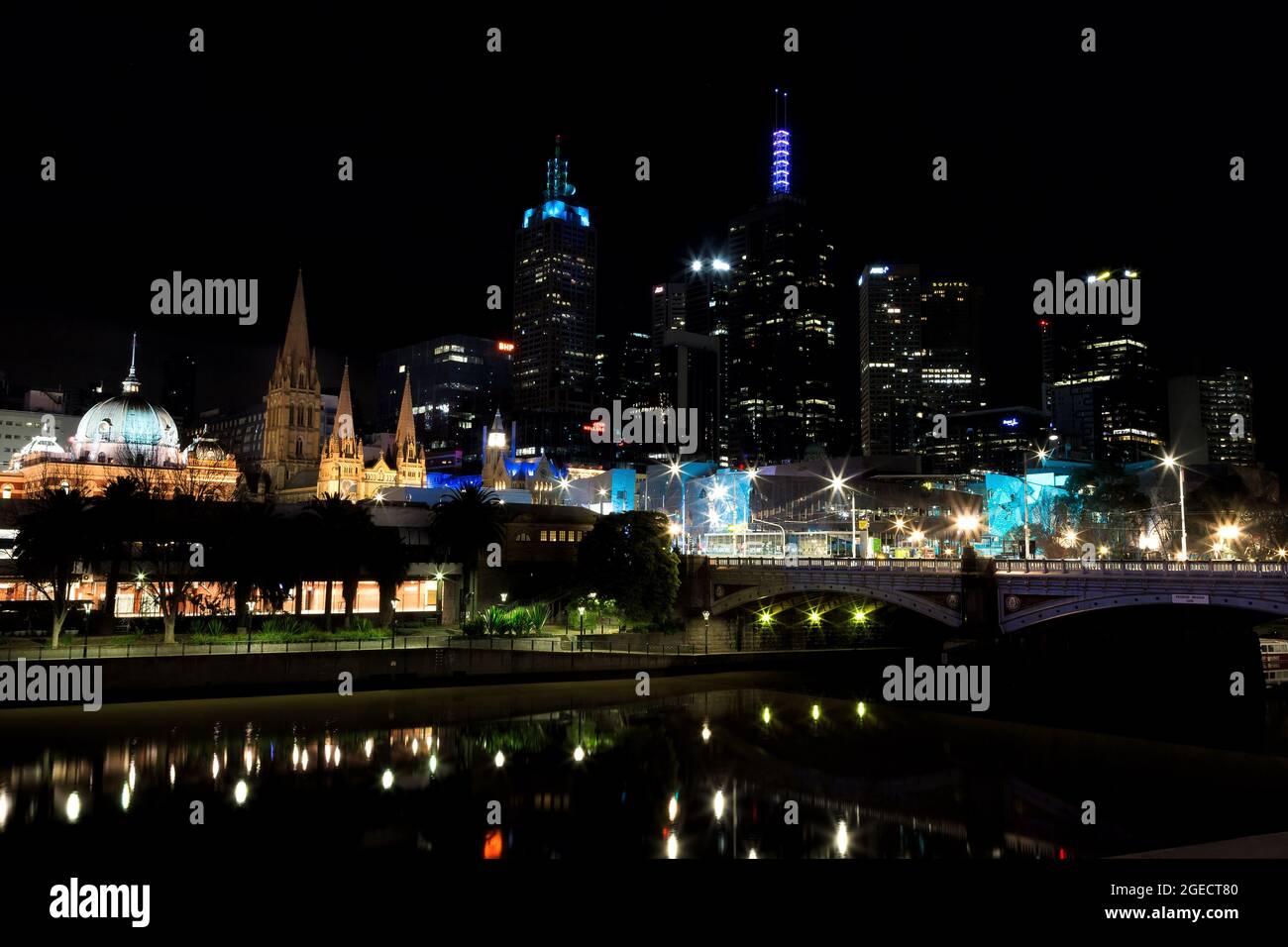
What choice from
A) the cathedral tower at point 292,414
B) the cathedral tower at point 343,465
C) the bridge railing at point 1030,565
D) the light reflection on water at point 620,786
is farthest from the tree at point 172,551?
the cathedral tower at point 292,414

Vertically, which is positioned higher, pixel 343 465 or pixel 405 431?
pixel 405 431

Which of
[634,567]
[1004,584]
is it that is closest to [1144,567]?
[1004,584]

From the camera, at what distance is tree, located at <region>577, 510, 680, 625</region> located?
7381cm

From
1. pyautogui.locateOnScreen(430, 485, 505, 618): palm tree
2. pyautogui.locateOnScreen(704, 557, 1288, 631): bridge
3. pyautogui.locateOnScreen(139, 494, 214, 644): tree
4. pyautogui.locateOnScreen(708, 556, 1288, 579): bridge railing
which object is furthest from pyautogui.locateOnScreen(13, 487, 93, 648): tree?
pyautogui.locateOnScreen(708, 556, 1288, 579): bridge railing

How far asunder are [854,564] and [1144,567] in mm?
21018

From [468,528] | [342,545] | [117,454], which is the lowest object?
[342,545]

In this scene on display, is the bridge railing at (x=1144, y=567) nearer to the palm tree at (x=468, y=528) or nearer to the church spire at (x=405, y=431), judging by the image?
the palm tree at (x=468, y=528)

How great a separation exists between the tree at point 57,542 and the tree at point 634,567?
113 ft

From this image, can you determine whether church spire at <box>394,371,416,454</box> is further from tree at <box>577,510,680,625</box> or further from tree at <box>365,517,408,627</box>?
tree at <box>577,510,680,625</box>

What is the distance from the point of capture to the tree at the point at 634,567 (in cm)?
7381

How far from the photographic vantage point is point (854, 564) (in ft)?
234

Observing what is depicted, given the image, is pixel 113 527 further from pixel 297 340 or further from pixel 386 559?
pixel 297 340
